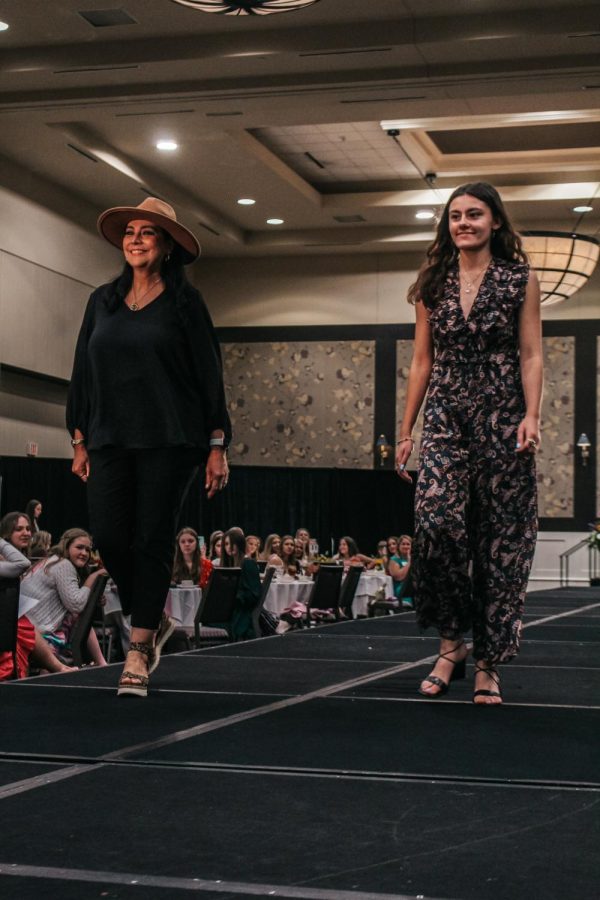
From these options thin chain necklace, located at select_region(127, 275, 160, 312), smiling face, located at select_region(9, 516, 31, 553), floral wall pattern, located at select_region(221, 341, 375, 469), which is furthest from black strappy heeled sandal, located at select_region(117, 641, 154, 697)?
floral wall pattern, located at select_region(221, 341, 375, 469)

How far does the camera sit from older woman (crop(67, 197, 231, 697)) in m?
3.05

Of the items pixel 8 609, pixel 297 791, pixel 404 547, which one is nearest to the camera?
pixel 297 791

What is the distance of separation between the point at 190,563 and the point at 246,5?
409cm

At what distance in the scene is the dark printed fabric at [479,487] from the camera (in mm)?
2908

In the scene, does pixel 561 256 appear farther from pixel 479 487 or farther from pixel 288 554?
pixel 479 487

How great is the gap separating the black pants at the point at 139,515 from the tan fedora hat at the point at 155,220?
0.55 m

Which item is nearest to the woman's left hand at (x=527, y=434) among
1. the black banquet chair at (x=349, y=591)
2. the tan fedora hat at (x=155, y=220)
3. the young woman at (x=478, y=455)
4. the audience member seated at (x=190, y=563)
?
the young woman at (x=478, y=455)

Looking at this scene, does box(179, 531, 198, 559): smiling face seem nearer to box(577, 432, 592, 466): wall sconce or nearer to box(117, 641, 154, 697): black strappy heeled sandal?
box(117, 641, 154, 697): black strappy heeled sandal

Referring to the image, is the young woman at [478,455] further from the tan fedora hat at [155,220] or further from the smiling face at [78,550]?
the smiling face at [78,550]

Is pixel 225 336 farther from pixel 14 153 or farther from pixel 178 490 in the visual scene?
pixel 178 490

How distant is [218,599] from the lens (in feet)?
26.1

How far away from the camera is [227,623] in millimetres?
8227

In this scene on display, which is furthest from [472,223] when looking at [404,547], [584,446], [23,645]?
[584,446]

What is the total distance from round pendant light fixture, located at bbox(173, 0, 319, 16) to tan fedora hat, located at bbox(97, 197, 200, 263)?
6.26 metres
